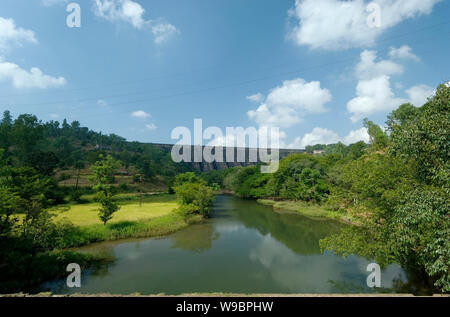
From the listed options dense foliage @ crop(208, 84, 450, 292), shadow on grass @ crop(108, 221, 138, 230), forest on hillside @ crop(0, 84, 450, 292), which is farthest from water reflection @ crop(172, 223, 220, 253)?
dense foliage @ crop(208, 84, 450, 292)

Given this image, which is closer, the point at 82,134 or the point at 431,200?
the point at 431,200

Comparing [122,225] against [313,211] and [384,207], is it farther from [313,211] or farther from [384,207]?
[313,211]

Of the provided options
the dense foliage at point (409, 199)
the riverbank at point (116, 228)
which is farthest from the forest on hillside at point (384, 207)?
the riverbank at point (116, 228)

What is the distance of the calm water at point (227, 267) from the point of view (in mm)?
11805

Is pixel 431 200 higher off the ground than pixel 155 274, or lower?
higher

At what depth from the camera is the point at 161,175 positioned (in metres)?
83.8

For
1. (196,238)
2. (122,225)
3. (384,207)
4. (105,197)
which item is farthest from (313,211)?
(105,197)

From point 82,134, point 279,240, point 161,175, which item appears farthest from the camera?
point 82,134

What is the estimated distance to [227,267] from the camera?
14.4 metres

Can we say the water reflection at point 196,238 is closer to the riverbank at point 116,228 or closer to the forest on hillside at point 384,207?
the riverbank at point 116,228

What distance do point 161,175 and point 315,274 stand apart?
251ft
